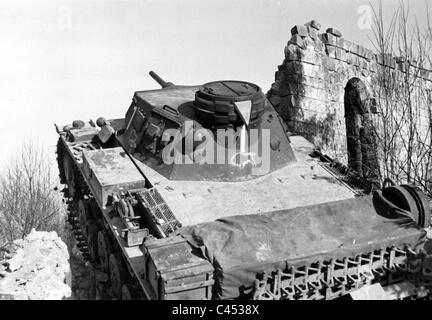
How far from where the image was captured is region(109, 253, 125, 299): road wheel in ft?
34.1

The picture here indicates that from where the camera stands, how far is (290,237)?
8.92 m

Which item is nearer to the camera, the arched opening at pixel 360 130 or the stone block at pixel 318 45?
the arched opening at pixel 360 130

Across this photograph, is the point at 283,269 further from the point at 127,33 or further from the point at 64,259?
the point at 127,33

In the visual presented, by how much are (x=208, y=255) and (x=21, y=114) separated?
1712cm

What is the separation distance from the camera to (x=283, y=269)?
8562mm

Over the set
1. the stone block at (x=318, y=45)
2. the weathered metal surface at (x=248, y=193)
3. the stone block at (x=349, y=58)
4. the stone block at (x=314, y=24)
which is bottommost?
the weathered metal surface at (x=248, y=193)

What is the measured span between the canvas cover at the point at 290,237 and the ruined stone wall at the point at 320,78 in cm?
697

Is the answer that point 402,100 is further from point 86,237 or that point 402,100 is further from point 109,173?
point 86,237

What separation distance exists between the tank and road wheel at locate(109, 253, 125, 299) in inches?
1.2

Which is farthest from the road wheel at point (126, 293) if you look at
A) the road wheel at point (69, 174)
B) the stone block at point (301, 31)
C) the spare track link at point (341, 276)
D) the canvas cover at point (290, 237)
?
the stone block at point (301, 31)

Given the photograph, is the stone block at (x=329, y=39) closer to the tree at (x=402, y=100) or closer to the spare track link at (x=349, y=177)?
the tree at (x=402, y=100)

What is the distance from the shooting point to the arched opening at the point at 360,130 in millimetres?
14008
